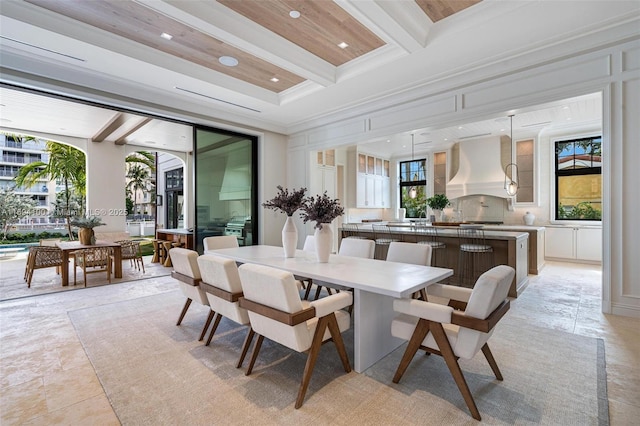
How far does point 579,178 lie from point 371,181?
4790mm

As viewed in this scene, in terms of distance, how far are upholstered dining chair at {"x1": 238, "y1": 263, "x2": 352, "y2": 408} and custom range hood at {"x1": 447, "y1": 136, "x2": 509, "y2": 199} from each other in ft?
21.2

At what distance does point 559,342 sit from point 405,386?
1.69m

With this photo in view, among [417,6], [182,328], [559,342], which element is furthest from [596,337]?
[182,328]

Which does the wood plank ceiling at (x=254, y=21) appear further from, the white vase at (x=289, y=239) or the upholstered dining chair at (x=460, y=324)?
the upholstered dining chair at (x=460, y=324)

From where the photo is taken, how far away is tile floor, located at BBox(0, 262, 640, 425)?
6.04ft

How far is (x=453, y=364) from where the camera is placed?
6.01 ft

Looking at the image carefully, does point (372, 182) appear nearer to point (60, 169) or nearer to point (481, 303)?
point (481, 303)

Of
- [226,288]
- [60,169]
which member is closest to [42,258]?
[226,288]

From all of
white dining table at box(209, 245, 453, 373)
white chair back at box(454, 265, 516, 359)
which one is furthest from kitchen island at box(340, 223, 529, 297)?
white chair back at box(454, 265, 516, 359)

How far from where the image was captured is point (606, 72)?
320 cm

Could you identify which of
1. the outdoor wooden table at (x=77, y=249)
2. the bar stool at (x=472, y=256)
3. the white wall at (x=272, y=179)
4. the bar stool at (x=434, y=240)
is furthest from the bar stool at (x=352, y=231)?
the outdoor wooden table at (x=77, y=249)

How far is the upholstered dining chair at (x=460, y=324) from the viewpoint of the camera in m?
1.74

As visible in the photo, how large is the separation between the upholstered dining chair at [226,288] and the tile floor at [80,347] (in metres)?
0.90

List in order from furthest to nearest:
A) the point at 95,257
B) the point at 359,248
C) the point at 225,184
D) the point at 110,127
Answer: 1. the point at 110,127
2. the point at 225,184
3. the point at 95,257
4. the point at 359,248
